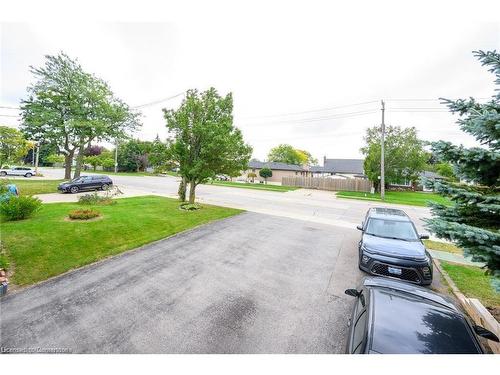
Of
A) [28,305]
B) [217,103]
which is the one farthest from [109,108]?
[28,305]

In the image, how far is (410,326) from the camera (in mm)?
2857

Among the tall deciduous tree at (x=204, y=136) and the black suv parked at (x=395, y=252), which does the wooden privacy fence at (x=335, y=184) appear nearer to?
the tall deciduous tree at (x=204, y=136)

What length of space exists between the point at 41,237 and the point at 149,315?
20.3 feet

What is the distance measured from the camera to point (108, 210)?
41.1 ft

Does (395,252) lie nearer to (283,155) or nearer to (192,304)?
(192,304)

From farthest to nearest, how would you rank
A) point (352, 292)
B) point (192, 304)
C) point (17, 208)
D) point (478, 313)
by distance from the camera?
point (17, 208) < point (192, 304) < point (478, 313) < point (352, 292)

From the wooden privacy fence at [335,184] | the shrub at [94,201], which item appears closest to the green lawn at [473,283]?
the shrub at [94,201]

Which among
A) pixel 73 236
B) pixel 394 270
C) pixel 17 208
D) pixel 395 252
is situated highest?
pixel 17 208

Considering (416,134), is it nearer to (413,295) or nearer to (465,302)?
(465,302)

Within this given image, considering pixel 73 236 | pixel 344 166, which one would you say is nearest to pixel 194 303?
pixel 73 236

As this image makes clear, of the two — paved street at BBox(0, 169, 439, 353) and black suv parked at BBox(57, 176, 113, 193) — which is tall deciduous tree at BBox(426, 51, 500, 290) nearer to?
paved street at BBox(0, 169, 439, 353)

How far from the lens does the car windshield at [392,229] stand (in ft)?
23.6

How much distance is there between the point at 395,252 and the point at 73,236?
1046 centimetres

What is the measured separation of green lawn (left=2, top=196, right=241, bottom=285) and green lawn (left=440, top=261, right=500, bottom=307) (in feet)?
32.7
